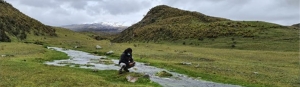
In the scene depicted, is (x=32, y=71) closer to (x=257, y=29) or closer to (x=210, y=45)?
(x=210, y=45)

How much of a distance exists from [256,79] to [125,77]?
1599 cm

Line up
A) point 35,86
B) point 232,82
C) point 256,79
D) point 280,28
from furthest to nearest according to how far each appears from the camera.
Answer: point 280,28
point 256,79
point 232,82
point 35,86

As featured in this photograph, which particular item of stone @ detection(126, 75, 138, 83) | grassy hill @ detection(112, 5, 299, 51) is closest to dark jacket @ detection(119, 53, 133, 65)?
stone @ detection(126, 75, 138, 83)

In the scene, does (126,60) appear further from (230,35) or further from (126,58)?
(230,35)

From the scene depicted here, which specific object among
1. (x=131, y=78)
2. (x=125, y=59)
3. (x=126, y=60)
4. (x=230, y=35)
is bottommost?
(x=131, y=78)

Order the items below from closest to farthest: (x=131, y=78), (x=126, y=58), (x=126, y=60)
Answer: (x=131, y=78) < (x=126, y=60) < (x=126, y=58)

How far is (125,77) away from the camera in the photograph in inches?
1207

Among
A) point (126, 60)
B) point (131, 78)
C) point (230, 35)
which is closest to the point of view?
point (131, 78)

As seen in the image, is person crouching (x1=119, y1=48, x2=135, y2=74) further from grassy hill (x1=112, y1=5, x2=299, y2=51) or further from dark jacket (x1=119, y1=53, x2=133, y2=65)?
→ grassy hill (x1=112, y1=5, x2=299, y2=51)

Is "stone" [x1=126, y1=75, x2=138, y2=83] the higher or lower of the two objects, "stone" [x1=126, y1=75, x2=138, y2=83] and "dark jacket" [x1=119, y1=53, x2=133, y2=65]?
the lower

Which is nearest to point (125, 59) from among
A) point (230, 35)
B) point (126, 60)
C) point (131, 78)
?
point (126, 60)

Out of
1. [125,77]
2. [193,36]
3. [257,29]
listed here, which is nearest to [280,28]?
[257,29]

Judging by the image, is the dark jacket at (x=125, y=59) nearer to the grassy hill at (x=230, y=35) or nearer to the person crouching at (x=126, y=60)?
the person crouching at (x=126, y=60)

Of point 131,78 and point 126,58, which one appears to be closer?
point 131,78
